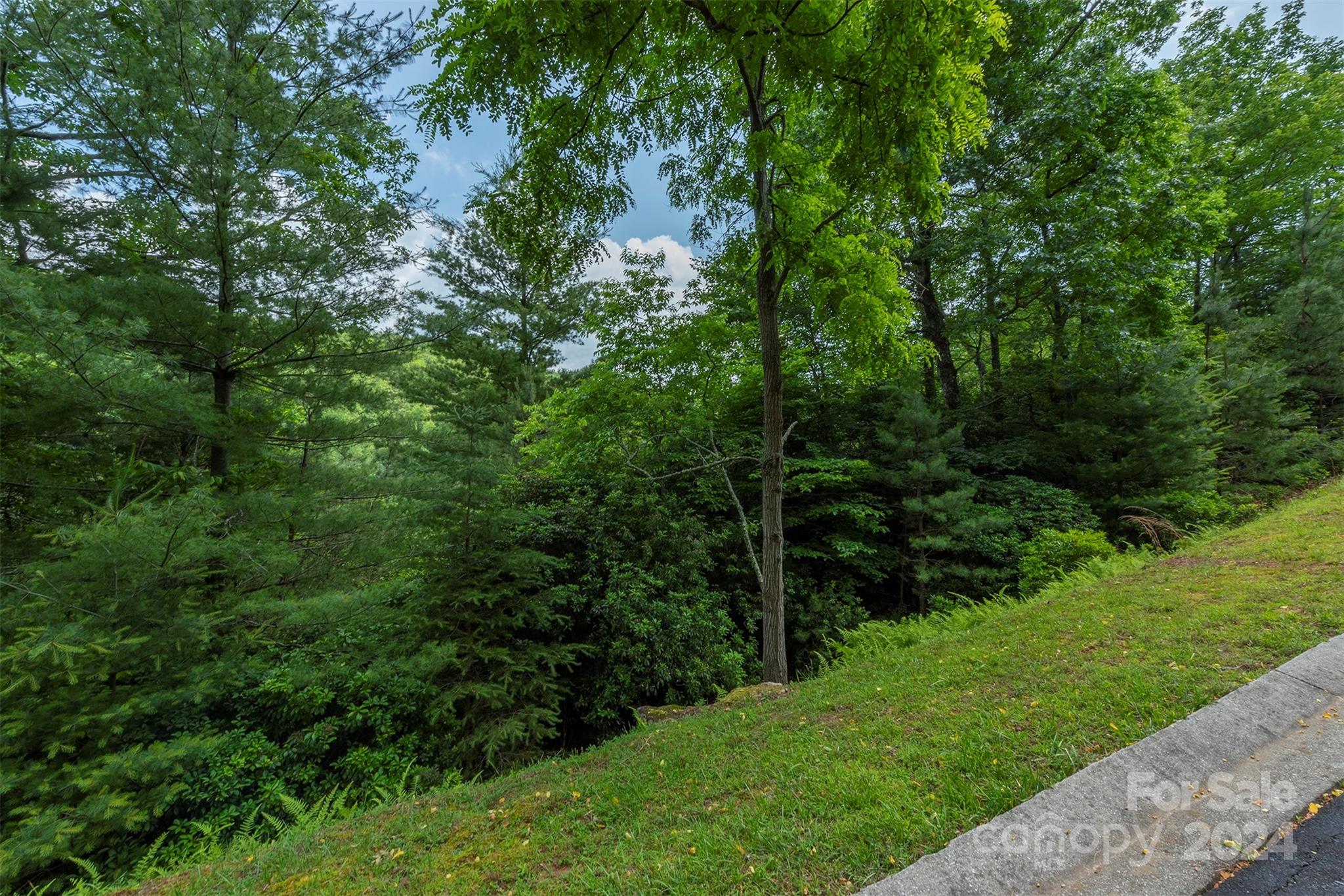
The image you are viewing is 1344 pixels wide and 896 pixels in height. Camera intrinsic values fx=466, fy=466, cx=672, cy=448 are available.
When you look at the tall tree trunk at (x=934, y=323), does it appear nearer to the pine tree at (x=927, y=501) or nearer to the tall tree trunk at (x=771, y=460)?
the pine tree at (x=927, y=501)

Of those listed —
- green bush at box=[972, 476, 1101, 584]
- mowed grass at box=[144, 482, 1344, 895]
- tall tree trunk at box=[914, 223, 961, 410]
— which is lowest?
mowed grass at box=[144, 482, 1344, 895]

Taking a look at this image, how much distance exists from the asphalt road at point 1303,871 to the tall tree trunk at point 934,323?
372 inches

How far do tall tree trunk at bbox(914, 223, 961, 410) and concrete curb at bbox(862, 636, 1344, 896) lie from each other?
8962 mm

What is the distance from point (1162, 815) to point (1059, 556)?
5.80 metres

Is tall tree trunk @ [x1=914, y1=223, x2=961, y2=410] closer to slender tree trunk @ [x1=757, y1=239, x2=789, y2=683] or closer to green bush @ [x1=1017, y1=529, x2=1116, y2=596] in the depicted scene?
green bush @ [x1=1017, y1=529, x2=1116, y2=596]

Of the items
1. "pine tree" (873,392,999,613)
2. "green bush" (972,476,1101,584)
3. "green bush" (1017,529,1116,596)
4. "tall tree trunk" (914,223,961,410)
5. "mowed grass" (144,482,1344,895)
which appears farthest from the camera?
"tall tree trunk" (914,223,961,410)

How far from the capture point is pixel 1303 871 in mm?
1434

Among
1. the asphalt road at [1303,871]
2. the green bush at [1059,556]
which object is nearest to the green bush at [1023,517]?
the green bush at [1059,556]

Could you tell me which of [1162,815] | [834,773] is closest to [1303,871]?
[1162,815]

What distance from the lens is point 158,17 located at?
4.36m

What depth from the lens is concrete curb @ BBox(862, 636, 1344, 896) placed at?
147 centimetres

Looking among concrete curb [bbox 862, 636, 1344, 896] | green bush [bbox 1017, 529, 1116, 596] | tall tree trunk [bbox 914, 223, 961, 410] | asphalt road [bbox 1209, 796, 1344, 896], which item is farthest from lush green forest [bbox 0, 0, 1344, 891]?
asphalt road [bbox 1209, 796, 1344, 896]

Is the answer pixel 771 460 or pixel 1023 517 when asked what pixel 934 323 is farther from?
pixel 771 460

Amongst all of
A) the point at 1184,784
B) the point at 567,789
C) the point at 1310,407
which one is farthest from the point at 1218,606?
the point at 1310,407
